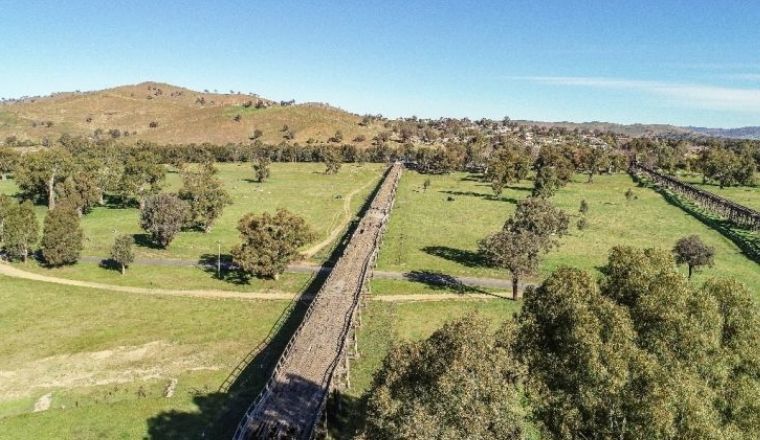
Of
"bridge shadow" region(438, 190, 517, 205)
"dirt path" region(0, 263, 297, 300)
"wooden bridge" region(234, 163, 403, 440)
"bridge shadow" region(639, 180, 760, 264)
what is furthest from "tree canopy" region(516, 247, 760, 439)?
"bridge shadow" region(438, 190, 517, 205)

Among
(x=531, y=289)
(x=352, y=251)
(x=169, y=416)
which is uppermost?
(x=531, y=289)

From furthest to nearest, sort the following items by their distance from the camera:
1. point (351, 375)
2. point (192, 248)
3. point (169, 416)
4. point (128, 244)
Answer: point (192, 248)
point (128, 244)
point (351, 375)
point (169, 416)

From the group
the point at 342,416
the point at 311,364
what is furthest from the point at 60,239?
the point at 342,416

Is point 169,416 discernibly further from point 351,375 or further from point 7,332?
point 7,332

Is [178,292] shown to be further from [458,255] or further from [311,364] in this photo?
[458,255]

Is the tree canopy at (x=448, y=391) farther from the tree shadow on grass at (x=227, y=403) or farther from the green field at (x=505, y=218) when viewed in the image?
the green field at (x=505, y=218)

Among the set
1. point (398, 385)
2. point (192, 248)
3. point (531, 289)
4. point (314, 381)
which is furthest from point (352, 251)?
point (398, 385)
